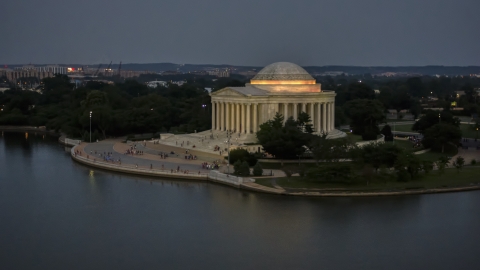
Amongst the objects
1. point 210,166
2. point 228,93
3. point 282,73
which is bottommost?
point 210,166

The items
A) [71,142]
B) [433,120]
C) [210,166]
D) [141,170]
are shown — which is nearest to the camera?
[141,170]

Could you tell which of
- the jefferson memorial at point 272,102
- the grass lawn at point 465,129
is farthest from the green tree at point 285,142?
the grass lawn at point 465,129

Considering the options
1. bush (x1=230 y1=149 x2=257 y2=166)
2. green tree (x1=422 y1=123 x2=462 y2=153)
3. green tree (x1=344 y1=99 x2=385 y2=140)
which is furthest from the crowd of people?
green tree (x1=422 y1=123 x2=462 y2=153)

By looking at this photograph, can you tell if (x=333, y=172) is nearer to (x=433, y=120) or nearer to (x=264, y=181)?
(x=264, y=181)

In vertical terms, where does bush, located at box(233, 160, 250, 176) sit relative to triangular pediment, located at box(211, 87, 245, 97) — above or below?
below

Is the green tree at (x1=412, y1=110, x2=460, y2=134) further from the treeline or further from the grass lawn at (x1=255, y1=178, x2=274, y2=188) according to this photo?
the grass lawn at (x1=255, y1=178, x2=274, y2=188)

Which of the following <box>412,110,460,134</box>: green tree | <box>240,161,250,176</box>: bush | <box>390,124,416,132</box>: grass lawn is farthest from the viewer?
<box>390,124,416,132</box>: grass lawn

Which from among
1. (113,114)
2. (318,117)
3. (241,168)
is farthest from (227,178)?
(113,114)

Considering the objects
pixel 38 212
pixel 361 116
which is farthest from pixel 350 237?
pixel 361 116

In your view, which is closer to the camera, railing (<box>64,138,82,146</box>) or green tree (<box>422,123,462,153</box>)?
green tree (<box>422,123,462,153</box>)
